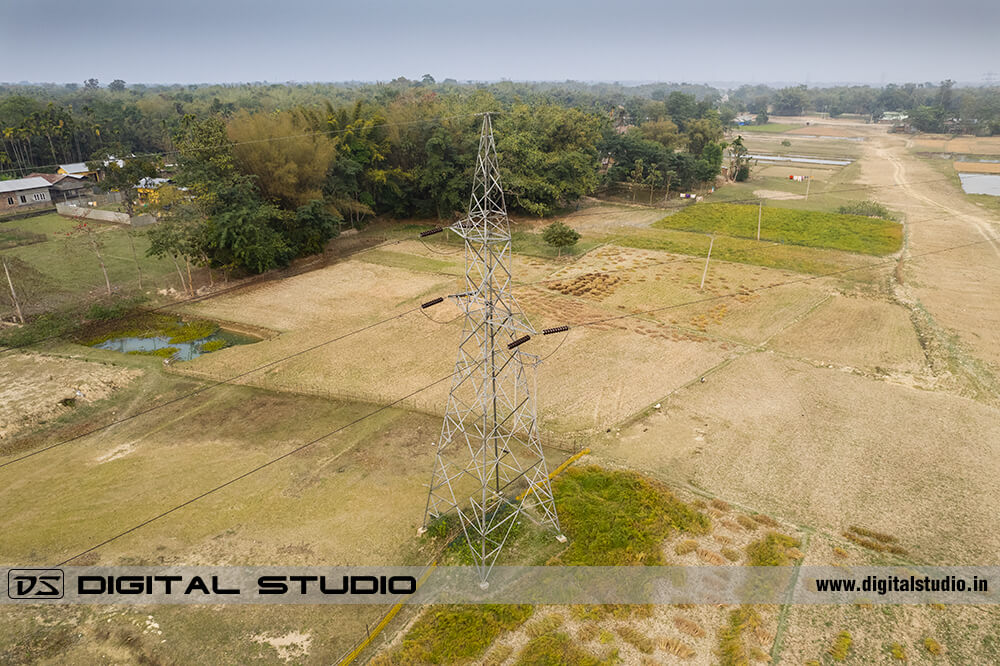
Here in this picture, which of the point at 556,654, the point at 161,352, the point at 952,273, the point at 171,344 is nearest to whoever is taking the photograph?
the point at 556,654

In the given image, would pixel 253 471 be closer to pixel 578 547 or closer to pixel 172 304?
pixel 578 547

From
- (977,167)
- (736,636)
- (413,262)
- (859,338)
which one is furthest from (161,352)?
(977,167)

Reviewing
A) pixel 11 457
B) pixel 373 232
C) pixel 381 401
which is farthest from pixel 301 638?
pixel 373 232

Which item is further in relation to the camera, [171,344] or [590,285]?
[590,285]

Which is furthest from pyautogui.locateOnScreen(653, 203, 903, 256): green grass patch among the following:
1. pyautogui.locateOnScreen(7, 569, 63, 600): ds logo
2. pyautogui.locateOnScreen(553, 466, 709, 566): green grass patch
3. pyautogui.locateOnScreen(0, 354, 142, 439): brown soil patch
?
pyautogui.locateOnScreen(7, 569, 63, 600): ds logo

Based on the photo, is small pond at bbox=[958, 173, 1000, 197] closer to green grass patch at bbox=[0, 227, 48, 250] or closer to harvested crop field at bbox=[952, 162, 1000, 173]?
harvested crop field at bbox=[952, 162, 1000, 173]

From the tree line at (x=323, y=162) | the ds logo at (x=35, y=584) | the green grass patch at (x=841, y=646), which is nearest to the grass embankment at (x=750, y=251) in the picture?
the tree line at (x=323, y=162)
